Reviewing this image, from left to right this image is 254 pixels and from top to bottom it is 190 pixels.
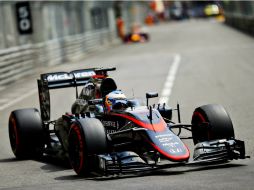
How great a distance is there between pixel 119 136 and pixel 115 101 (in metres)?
0.69

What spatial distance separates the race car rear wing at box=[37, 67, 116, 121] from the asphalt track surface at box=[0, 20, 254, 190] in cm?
81

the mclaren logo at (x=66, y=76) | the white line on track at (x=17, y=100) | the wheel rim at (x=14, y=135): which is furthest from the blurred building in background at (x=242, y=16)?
the wheel rim at (x=14, y=135)

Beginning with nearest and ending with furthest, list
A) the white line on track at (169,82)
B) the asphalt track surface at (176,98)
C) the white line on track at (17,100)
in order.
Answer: the asphalt track surface at (176,98), the white line on track at (169,82), the white line on track at (17,100)

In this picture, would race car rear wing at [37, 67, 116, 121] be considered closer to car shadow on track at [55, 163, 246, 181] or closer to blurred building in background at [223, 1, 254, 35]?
car shadow on track at [55, 163, 246, 181]

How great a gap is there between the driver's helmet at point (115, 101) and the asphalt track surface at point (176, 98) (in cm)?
93

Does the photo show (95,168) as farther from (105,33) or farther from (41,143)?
(105,33)

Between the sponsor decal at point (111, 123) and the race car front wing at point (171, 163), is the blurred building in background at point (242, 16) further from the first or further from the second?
the race car front wing at point (171, 163)

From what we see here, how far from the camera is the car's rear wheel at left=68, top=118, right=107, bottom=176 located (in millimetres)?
9219

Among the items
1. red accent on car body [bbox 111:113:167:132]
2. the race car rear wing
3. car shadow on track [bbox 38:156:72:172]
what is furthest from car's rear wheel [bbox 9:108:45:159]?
red accent on car body [bbox 111:113:167:132]

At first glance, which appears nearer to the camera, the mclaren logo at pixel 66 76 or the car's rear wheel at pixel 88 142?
the car's rear wheel at pixel 88 142

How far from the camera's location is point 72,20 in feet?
150

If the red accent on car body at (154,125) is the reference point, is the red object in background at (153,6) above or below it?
below

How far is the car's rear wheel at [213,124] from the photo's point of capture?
9.88 meters

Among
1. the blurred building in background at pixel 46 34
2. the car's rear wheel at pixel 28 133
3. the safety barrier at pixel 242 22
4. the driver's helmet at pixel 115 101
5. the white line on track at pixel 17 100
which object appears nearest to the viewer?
the driver's helmet at pixel 115 101
